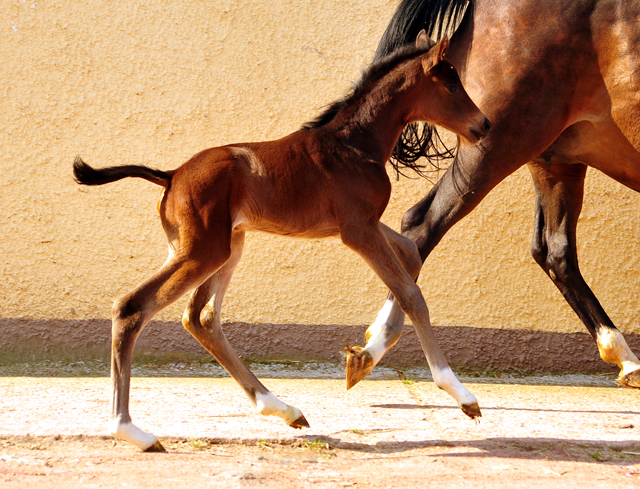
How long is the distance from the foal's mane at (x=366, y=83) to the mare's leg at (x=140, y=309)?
0.69 m

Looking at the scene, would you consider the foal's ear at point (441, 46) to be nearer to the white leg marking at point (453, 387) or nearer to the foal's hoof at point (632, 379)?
the white leg marking at point (453, 387)

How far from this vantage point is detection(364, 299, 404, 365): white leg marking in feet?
9.22

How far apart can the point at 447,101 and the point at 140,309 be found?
134 cm

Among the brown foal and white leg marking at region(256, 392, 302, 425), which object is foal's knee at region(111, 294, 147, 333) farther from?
white leg marking at region(256, 392, 302, 425)

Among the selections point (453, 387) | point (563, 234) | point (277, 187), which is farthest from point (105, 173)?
point (563, 234)

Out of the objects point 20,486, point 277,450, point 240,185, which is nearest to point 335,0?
point 240,185

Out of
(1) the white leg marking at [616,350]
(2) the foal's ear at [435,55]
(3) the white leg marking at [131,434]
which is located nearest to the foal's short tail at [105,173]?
(3) the white leg marking at [131,434]

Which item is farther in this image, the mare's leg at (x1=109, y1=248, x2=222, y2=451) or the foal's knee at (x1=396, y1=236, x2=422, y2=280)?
the foal's knee at (x1=396, y1=236, x2=422, y2=280)

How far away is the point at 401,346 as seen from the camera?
434 centimetres

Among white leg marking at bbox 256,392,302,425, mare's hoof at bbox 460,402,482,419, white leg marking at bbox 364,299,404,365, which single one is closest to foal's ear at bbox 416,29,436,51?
white leg marking at bbox 364,299,404,365

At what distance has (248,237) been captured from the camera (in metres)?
4.29

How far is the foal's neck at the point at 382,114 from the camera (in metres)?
2.55

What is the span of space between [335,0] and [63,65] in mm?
1776

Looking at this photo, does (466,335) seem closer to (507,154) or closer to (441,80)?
(507,154)
